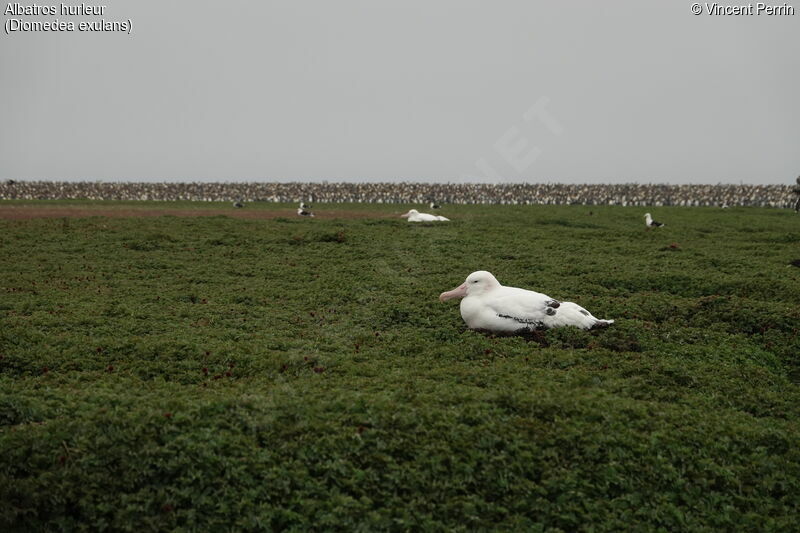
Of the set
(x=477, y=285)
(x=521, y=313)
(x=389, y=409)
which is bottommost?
(x=389, y=409)

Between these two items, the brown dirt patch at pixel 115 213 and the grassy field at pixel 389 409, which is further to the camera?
the brown dirt patch at pixel 115 213

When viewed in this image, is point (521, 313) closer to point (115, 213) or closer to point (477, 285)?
point (477, 285)

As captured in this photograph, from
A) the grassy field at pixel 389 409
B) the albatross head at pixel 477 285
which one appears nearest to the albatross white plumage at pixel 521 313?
the albatross head at pixel 477 285

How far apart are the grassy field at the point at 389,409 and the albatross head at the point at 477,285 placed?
0.57 meters

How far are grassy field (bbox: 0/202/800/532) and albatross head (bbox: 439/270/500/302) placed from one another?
1.88ft

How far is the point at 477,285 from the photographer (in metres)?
10.9

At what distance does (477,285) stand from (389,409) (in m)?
4.12

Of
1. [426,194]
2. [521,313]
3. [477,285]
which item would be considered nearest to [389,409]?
[521,313]

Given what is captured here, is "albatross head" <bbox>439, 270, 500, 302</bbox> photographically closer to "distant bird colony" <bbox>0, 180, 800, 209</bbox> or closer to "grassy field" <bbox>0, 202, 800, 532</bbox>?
"grassy field" <bbox>0, 202, 800, 532</bbox>

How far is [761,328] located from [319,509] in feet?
27.9

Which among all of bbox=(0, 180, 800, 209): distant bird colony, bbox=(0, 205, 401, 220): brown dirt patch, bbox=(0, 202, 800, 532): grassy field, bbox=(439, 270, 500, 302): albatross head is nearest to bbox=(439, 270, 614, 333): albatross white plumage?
bbox=(439, 270, 500, 302): albatross head

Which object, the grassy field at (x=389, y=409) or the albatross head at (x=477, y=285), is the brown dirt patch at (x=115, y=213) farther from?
the albatross head at (x=477, y=285)

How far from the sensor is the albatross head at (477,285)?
10.8 meters

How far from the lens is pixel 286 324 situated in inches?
455
